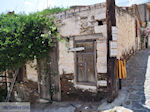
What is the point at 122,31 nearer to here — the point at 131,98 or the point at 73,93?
the point at 131,98

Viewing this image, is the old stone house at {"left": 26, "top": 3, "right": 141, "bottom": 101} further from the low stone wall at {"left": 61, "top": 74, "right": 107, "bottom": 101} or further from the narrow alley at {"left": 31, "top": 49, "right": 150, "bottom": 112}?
the narrow alley at {"left": 31, "top": 49, "right": 150, "bottom": 112}

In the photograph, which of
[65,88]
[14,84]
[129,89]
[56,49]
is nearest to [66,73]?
[65,88]

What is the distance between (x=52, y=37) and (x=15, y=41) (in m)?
1.59

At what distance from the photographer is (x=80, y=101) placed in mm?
5312

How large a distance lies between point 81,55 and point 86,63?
1.27 feet

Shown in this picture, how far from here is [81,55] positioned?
205 inches

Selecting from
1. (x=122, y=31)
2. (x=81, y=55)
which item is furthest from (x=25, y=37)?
(x=122, y=31)

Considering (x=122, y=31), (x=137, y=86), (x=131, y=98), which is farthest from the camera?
(x=122, y=31)

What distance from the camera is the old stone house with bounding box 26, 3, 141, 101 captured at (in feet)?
15.5

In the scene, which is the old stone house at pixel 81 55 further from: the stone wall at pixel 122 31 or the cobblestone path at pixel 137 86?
the cobblestone path at pixel 137 86

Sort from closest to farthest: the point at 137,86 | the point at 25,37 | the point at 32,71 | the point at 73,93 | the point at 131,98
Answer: the point at 131,98 → the point at 137,86 → the point at 73,93 → the point at 25,37 → the point at 32,71

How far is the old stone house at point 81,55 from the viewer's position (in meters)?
4.71

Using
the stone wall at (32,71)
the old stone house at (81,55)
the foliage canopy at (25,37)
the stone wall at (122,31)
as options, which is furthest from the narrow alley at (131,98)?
the foliage canopy at (25,37)

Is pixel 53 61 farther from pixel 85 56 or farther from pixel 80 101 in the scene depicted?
pixel 80 101
